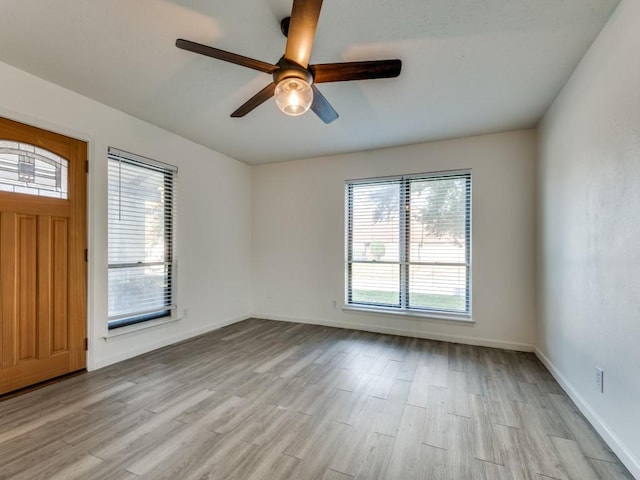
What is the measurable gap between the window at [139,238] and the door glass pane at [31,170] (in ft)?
1.45

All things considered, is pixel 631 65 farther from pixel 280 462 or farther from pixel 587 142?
pixel 280 462

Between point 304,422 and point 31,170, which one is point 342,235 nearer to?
point 304,422

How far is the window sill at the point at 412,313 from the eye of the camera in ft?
12.8

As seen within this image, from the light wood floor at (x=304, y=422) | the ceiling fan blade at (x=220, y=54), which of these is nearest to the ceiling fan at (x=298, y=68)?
the ceiling fan blade at (x=220, y=54)

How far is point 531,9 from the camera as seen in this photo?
70.1 inches

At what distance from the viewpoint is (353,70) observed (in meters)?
1.83

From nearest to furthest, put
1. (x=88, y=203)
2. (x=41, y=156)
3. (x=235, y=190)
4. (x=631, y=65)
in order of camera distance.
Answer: (x=631, y=65), (x=41, y=156), (x=88, y=203), (x=235, y=190)

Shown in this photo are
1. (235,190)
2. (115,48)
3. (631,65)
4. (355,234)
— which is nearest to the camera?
(631,65)

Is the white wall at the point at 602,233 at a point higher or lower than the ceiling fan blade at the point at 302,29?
lower

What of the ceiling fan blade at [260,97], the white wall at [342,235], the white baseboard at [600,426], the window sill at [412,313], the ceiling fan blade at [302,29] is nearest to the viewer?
the ceiling fan blade at [302,29]

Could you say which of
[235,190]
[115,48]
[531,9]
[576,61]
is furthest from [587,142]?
[235,190]

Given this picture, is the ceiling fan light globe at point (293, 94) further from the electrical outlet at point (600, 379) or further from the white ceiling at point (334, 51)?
the electrical outlet at point (600, 379)

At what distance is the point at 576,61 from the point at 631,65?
2.40ft

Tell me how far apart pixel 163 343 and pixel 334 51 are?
12.1 feet
